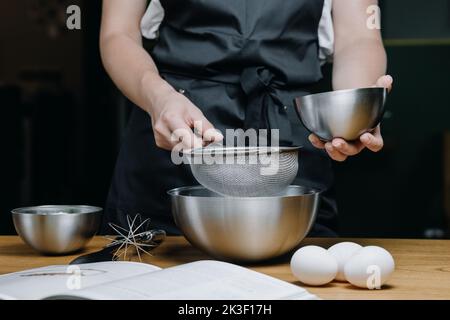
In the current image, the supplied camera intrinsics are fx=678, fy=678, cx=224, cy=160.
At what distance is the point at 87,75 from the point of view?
482cm

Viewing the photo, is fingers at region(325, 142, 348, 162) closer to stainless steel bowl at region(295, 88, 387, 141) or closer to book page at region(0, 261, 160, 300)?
stainless steel bowl at region(295, 88, 387, 141)

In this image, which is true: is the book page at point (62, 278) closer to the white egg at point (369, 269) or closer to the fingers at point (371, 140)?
the white egg at point (369, 269)

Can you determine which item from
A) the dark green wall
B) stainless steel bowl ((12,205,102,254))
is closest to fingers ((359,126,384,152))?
stainless steel bowl ((12,205,102,254))

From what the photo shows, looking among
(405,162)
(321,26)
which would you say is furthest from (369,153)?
(321,26)

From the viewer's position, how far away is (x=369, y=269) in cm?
91

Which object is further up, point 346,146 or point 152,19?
point 152,19

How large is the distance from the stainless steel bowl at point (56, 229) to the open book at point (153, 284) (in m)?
0.19

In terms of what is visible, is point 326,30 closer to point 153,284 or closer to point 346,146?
point 346,146

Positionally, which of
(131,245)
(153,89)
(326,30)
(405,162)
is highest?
(326,30)

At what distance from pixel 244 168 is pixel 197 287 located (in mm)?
288

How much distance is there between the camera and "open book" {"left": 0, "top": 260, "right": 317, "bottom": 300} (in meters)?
0.79

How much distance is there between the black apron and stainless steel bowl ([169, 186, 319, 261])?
394mm

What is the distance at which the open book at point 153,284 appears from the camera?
79 cm
